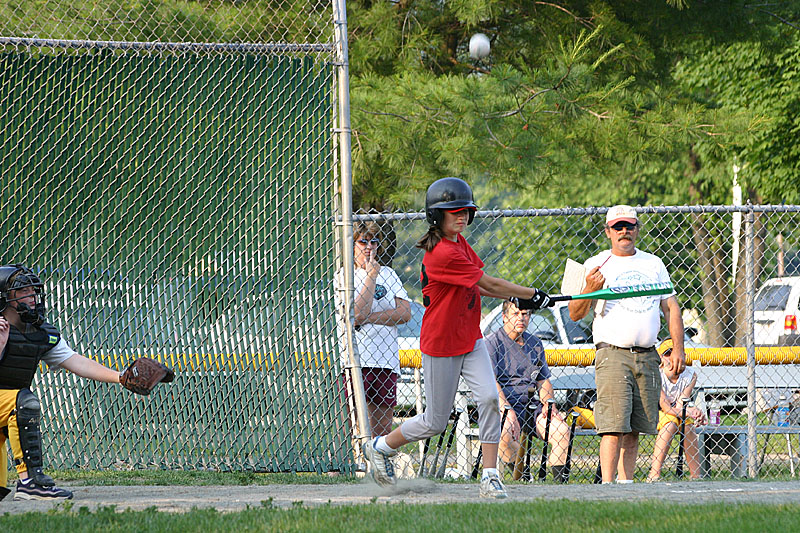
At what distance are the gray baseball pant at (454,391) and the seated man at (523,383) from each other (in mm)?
1979

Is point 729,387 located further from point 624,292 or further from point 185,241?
point 185,241

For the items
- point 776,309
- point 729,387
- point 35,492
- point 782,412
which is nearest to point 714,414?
point 729,387

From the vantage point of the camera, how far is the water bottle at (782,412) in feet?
27.0

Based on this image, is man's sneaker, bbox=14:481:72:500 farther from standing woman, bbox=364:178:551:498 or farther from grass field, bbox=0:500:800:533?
standing woman, bbox=364:178:551:498

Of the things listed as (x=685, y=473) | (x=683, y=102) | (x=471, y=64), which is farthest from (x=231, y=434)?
(x=683, y=102)

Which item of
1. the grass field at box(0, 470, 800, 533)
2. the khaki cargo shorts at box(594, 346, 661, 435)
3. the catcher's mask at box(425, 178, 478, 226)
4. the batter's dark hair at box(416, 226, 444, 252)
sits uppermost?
the catcher's mask at box(425, 178, 478, 226)

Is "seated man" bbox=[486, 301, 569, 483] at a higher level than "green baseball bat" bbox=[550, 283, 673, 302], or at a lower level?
lower

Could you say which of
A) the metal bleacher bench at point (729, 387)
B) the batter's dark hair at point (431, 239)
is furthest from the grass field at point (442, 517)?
the metal bleacher bench at point (729, 387)

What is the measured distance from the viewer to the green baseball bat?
5.39 metres

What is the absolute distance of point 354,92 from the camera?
1035 centimetres

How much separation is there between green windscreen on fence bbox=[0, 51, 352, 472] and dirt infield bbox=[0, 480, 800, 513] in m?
0.39

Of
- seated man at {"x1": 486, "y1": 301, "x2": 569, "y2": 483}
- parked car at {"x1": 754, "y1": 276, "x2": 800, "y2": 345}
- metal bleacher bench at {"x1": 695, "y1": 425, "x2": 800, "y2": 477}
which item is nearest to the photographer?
seated man at {"x1": 486, "y1": 301, "x2": 569, "y2": 483}

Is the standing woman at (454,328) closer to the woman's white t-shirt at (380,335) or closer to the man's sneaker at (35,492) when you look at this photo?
the woman's white t-shirt at (380,335)

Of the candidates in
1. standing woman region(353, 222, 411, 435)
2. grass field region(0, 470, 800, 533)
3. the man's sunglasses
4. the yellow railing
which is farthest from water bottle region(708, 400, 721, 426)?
grass field region(0, 470, 800, 533)
